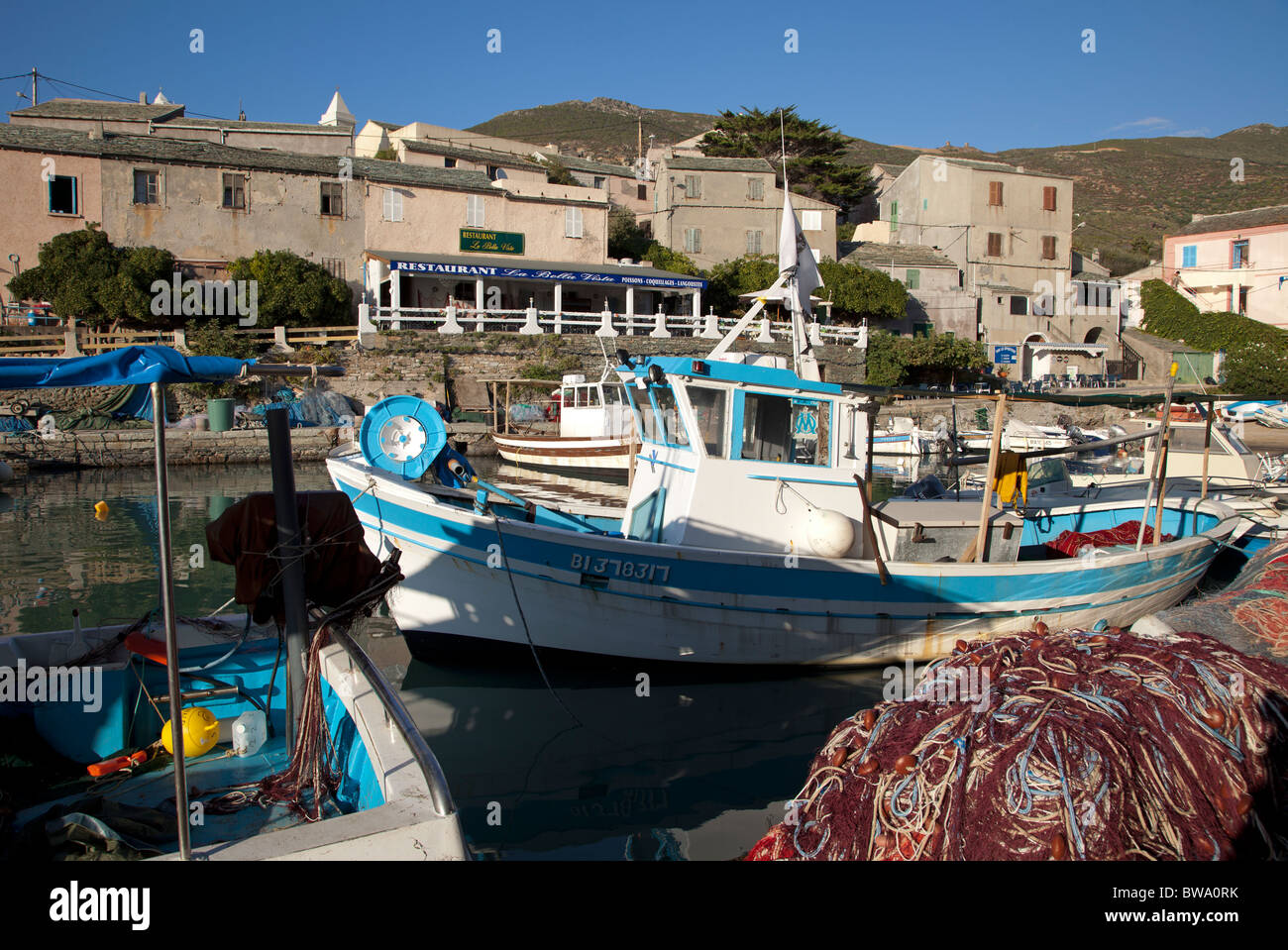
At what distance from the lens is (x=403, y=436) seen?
1021cm

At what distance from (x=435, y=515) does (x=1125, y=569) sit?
7576mm

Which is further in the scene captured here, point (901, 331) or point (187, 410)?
point (901, 331)

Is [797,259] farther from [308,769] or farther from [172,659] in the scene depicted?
[172,659]

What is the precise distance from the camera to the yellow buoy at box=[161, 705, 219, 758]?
210 inches

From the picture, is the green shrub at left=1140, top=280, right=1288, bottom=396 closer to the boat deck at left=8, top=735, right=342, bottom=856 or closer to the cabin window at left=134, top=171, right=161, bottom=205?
the boat deck at left=8, top=735, right=342, bottom=856

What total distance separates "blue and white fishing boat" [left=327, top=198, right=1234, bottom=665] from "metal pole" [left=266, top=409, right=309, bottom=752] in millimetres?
3564

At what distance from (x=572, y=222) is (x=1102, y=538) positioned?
31.0m

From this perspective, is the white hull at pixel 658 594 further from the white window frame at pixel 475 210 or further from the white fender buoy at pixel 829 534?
the white window frame at pixel 475 210

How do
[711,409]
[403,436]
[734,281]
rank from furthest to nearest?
[734,281]
[403,436]
[711,409]

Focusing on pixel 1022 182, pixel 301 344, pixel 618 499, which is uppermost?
pixel 1022 182

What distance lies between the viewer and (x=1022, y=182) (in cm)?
4675

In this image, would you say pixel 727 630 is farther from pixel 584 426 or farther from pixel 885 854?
pixel 584 426

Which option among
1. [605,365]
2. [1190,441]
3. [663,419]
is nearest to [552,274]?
[605,365]
